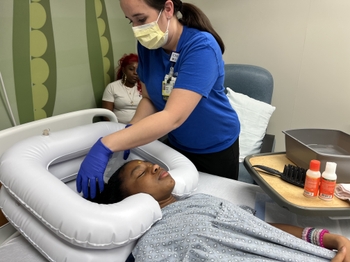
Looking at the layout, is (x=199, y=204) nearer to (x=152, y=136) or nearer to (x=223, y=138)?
(x=152, y=136)

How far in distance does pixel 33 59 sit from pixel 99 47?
2.13 feet

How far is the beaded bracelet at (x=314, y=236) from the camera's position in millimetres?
1104

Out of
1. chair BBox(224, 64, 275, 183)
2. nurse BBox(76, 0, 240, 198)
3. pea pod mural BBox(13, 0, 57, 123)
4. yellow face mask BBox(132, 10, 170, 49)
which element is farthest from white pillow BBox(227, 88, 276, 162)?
pea pod mural BBox(13, 0, 57, 123)

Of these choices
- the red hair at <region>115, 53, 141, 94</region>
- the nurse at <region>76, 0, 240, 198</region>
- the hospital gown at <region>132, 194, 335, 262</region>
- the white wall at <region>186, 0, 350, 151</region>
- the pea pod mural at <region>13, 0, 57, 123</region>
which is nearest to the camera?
the hospital gown at <region>132, 194, 335, 262</region>

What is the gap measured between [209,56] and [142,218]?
675 mm

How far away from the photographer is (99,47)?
8.09ft

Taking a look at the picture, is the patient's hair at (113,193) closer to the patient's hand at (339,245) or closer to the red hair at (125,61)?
the patient's hand at (339,245)

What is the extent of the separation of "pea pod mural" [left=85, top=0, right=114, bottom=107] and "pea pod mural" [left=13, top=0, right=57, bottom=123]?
387mm

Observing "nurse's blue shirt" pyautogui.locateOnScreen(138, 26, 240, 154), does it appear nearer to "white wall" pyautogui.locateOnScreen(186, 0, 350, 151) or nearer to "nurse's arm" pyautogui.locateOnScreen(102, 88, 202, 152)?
"nurse's arm" pyautogui.locateOnScreen(102, 88, 202, 152)

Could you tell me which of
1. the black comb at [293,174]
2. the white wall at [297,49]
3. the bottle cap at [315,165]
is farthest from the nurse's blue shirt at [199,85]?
the white wall at [297,49]

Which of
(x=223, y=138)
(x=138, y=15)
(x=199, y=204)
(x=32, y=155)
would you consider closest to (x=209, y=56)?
(x=138, y=15)

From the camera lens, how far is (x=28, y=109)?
76.8 inches

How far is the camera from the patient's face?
1262 millimetres

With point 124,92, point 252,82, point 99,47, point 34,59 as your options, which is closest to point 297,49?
point 252,82
